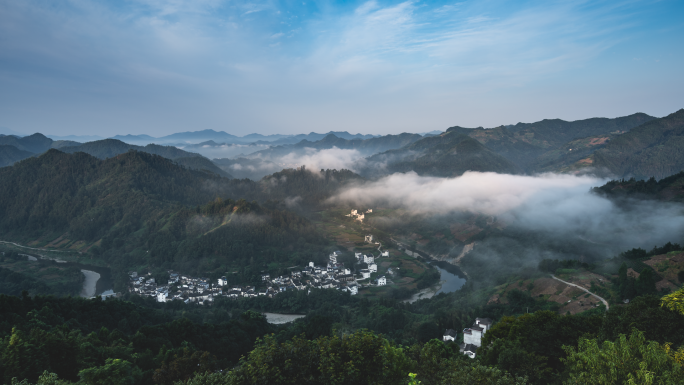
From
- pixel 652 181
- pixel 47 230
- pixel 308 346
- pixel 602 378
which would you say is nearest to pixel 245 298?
pixel 308 346

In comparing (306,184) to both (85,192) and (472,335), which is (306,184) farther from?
(472,335)

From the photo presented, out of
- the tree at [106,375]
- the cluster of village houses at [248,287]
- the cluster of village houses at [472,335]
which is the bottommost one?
the cluster of village houses at [248,287]

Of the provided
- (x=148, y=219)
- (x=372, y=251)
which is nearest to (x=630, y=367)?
(x=372, y=251)

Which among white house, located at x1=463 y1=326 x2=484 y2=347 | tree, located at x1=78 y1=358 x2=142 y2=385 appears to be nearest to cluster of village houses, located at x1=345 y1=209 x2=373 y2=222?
white house, located at x1=463 y1=326 x2=484 y2=347

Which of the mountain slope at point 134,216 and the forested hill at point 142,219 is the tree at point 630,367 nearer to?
the forested hill at point 142,219

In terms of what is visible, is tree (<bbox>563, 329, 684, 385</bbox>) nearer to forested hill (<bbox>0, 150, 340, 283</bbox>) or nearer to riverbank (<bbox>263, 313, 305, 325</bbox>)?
riverbank (<bbox>263, 313, 305, 325</bbox>)

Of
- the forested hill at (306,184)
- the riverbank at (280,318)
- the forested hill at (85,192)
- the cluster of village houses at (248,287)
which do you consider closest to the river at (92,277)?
the cluster of village houses at (248,287)

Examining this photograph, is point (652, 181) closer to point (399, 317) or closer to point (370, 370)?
point (399, 317)
